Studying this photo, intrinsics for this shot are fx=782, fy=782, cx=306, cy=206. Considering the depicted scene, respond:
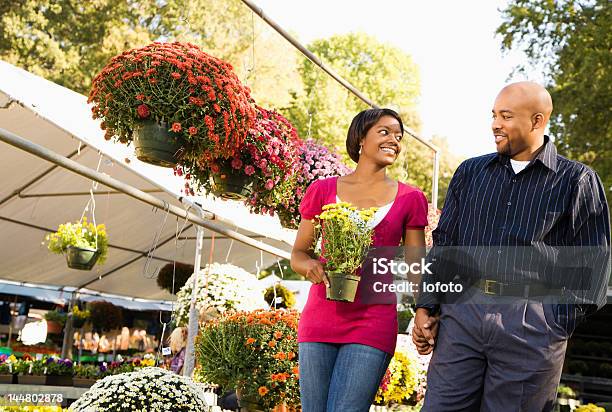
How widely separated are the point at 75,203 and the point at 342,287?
8376 mm

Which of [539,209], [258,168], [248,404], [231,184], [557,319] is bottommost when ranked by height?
[248,404]

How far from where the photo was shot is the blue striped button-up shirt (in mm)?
2686

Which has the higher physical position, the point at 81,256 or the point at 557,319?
the point at 81,256

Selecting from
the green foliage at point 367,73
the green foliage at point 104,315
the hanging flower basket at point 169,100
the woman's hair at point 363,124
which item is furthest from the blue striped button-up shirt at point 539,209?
the green foliage at point 367,73

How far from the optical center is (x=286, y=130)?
4.92 metres

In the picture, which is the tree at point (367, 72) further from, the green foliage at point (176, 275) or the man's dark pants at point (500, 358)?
the man's dark pants at point (500, 358)

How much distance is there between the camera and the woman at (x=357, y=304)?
9.47ft

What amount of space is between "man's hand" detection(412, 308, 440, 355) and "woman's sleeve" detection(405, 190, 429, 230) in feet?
1.36

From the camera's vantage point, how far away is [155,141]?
3893 mm

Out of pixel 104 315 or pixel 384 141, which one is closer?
pixel 384 141

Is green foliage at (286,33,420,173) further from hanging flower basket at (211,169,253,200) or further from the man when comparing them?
the man

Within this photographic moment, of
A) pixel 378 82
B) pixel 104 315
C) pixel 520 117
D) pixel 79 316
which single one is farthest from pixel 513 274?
pixel 378 82

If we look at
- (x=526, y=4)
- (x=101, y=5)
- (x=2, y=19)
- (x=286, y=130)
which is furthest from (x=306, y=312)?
(x=101, y=5)

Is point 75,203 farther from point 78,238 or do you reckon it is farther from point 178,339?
point 178,339
